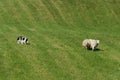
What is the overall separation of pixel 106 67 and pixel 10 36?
16.4m

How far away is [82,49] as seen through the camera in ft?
140

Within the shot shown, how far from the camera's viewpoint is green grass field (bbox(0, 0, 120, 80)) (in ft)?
107

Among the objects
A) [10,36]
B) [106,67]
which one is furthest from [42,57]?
[10,36]

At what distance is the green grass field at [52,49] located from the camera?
3259cm

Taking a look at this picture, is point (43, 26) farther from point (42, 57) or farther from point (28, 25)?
point (42, 57)

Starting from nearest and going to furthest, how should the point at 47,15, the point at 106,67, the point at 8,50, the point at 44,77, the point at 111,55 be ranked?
the point at 44,77 → the point at 106,67 → the point at 8,50 → the point at 111,55 → the point at 47,15

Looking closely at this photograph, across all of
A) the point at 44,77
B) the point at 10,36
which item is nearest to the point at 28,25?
the point at 10,36

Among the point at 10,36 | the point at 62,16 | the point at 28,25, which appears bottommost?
the point at 10,36

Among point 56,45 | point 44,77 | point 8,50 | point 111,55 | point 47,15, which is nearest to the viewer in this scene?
point 44,77

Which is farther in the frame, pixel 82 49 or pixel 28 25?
pixel 28 25

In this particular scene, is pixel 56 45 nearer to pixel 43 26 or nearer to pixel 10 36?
pixel 10 36

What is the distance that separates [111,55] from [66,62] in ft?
25.1

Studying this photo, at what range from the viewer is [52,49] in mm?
40781

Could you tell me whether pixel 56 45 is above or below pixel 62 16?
below
